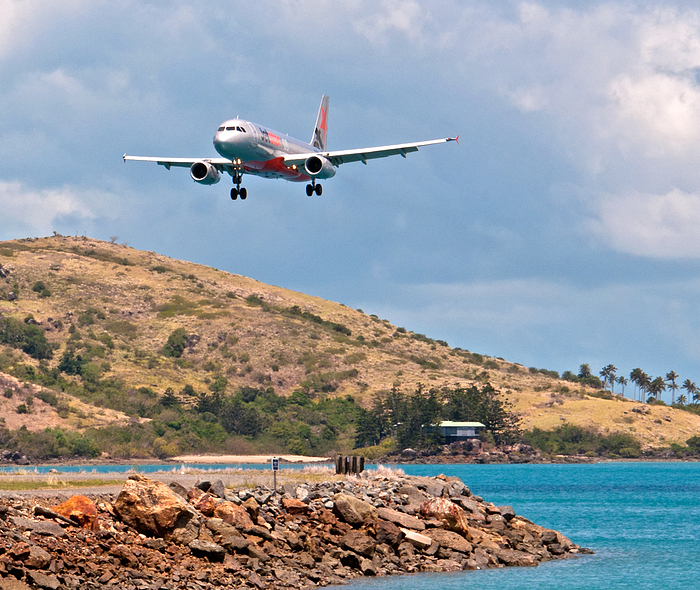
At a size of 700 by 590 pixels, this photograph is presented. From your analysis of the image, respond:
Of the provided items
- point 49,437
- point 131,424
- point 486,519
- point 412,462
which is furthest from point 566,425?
point 486,519

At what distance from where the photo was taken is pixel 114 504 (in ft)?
114

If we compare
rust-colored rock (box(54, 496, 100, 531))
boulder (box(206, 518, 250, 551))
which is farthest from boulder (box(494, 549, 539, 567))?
rust-colored rock (box(54, 496, 100, 531))

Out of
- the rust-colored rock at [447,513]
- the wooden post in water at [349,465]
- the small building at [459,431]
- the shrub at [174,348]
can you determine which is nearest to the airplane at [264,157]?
the wooden post in water at [349,465]

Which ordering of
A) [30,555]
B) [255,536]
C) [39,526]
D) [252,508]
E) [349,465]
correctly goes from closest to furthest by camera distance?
1. [30,555]
2. [39,526]
3. [255,536]
4. [252,508]
5. [349,465]

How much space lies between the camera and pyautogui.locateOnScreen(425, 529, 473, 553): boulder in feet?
143

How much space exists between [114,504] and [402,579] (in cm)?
1213

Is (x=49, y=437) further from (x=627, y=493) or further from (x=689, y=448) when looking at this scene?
(x=689, y=448)

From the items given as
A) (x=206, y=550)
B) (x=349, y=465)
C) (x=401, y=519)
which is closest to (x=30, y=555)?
(x=206, y=550)

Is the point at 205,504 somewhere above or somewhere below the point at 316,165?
below

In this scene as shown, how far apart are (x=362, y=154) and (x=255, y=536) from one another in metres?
26.6

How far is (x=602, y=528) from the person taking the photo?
68.4 meters

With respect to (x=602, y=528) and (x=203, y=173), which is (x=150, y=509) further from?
(x=602, y=528)

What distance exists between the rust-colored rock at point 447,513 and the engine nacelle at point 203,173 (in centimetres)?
2238

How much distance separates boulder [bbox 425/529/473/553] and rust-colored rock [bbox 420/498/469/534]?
497mm
